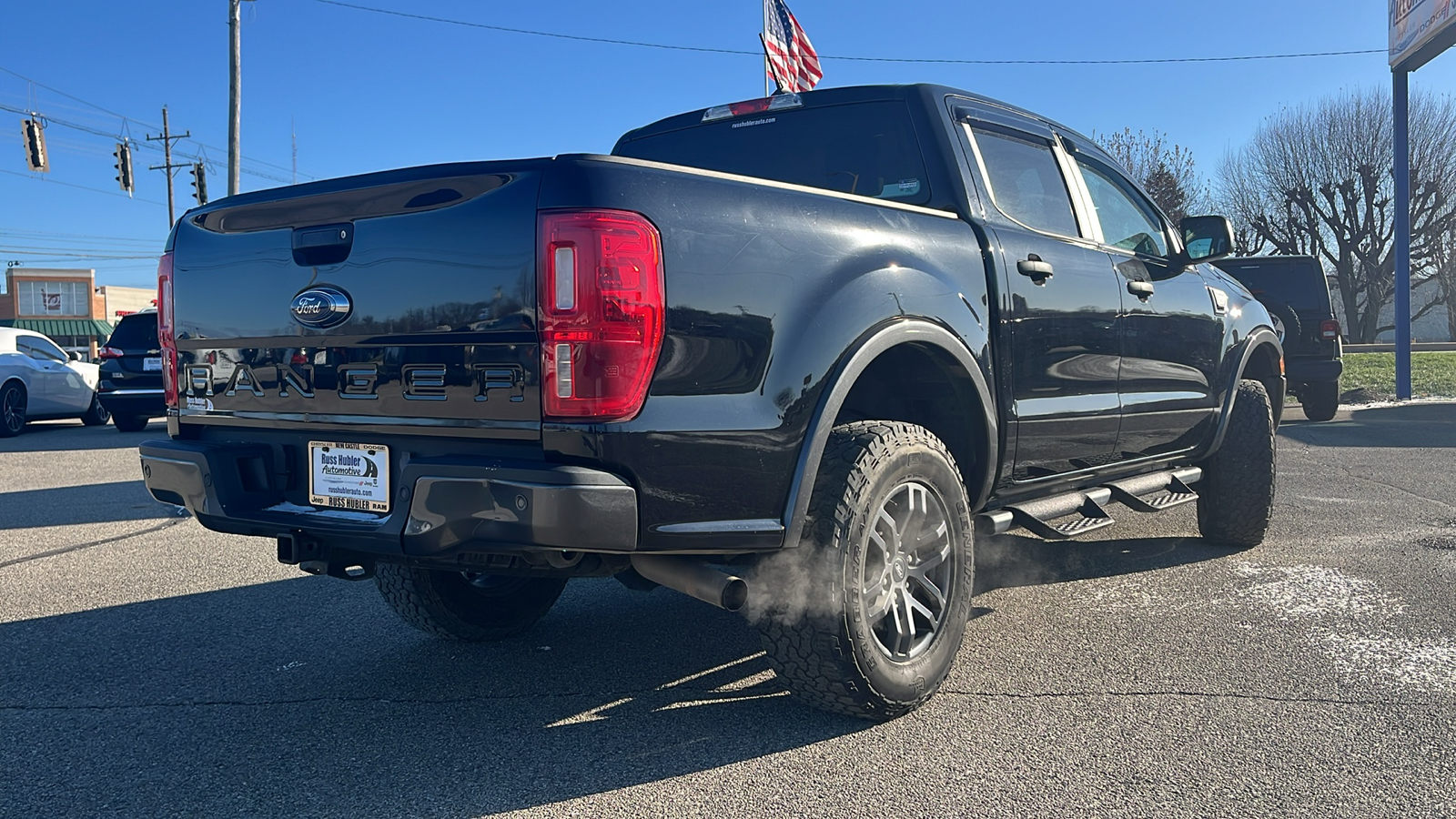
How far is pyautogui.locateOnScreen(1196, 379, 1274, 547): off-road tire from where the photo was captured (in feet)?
18.2

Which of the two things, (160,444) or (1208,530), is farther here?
(1208,530)

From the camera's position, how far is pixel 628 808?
2662mm

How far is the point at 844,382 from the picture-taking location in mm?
3049

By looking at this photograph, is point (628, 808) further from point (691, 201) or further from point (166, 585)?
point (166, 585)

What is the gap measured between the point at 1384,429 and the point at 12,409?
16814 mm

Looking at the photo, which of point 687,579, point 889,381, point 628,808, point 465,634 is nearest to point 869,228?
point 889,381

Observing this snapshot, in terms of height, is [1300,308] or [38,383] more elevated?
[1300,308]

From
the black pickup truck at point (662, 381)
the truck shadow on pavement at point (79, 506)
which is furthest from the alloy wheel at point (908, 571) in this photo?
the truck shadow on pavement at point (79, 506)

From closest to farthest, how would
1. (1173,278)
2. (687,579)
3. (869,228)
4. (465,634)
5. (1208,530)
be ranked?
(687,579), (869,228), (465,634), (1173,278), (1208,530)

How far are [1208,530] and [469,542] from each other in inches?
173

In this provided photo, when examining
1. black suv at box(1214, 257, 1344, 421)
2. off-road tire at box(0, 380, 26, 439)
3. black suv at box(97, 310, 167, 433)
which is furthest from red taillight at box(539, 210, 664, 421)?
off-road tire at box(0, 380, 26, 439)

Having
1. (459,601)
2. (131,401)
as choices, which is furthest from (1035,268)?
(131,401)

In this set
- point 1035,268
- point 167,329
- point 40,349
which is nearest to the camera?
point 167,329

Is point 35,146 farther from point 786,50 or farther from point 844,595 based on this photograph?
point 844,595
